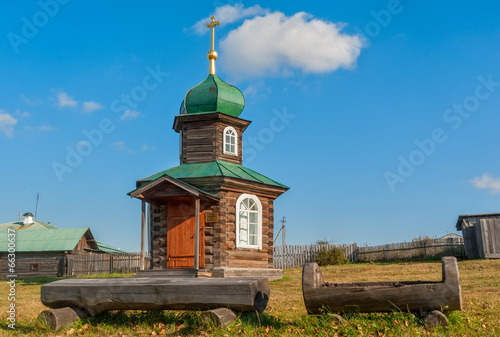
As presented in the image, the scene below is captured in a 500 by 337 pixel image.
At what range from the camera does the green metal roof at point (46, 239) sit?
30.3 meters

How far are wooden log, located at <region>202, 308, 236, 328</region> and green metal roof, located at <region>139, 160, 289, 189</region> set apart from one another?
8379mm

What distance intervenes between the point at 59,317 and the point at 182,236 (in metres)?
7.98

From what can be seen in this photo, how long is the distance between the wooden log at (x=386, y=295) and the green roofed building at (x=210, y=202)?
→ 25.7 ft

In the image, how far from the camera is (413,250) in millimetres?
23531

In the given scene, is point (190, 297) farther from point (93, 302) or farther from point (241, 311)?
point (93, 302)

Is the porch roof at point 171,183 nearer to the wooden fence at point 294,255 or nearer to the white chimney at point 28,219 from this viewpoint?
the wooden fence at point 294,255

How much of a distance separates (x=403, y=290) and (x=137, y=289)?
12.5 ft

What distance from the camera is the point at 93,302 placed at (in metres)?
7.70

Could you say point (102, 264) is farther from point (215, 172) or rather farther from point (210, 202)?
point (215, 172)

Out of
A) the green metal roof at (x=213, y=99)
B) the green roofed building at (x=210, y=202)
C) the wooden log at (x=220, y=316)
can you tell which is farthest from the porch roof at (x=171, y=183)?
the wooden log at (x=220, y=316)

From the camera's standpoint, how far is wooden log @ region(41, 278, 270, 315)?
7.05m

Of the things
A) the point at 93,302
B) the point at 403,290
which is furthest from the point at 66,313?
the point at 403,290

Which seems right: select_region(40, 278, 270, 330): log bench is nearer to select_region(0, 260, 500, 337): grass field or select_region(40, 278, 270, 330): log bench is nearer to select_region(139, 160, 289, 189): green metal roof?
select_region(0, 260, 500, 337): grass field

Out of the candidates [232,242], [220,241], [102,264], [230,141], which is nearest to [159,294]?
[220,241]
